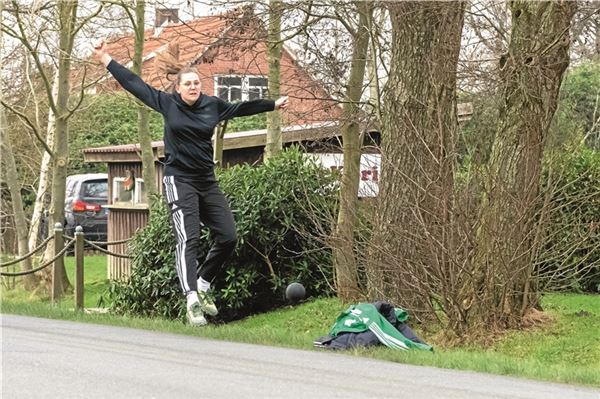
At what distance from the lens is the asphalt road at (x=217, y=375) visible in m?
7.04

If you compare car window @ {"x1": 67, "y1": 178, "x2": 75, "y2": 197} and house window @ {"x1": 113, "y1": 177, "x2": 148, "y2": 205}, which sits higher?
house window @ {"x1": 113, "y1": 177, "x2": 148, "y2": 205}

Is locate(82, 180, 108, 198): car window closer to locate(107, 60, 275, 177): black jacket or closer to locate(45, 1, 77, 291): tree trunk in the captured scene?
locate(45, 1, 77, 291): tree trunk

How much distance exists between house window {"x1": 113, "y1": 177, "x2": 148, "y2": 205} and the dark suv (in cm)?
886

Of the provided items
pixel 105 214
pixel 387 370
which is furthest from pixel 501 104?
pixel 105 214

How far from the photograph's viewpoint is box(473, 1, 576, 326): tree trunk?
11.2 meters

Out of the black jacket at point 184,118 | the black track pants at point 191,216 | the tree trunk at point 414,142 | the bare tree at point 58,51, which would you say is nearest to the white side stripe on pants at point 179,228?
the black track pants at point 191,216

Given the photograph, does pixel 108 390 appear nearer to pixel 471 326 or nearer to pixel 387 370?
pixel 387 370

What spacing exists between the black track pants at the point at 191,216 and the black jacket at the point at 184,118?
0.43 feet

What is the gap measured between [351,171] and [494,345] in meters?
4.07

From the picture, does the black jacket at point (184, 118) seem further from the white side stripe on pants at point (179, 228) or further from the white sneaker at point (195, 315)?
the white sneaker at point (195, 315)

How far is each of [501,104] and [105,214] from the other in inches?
974

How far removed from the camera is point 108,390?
7035 mm

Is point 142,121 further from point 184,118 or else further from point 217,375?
point 217,375

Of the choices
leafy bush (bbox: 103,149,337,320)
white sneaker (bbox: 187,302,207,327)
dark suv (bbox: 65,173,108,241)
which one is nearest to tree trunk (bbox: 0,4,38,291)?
dark suv (bbox: 65,173,108,241)
